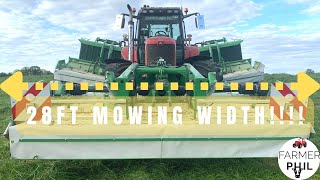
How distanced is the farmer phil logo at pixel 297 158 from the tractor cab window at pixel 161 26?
4.85 m

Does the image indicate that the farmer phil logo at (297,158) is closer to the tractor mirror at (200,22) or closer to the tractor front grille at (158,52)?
the tractor front grille at (158,52)

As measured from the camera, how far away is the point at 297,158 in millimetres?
4180

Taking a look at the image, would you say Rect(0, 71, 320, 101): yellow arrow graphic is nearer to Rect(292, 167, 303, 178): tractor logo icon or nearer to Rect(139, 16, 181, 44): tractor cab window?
Rect(292, 167, 303, 178): tractor logo icon

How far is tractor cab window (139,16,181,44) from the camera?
333 inches

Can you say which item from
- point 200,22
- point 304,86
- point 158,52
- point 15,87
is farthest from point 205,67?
point 15,87

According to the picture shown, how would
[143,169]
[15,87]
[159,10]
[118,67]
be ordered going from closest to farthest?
[143,169]
[15,87]
[118,67]
[159,10]

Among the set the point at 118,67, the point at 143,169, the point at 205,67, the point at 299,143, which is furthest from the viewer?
the point at 205,67

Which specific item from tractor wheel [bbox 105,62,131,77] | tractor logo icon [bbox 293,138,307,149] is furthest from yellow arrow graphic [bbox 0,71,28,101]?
tractor logo icon [bbox 293,138,307,149]

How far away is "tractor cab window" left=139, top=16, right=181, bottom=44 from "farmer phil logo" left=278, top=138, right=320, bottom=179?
4852 millimetres

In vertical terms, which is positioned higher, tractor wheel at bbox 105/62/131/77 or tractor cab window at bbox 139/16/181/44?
tractor cab window at bbox 139/16/181/44

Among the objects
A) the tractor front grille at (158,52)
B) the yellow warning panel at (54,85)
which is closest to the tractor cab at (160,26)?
the tractor front grille at (158,52)

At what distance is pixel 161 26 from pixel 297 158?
523 centimetres

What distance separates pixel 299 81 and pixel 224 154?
136 centimetres

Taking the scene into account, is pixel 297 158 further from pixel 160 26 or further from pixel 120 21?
pixel 160 26
